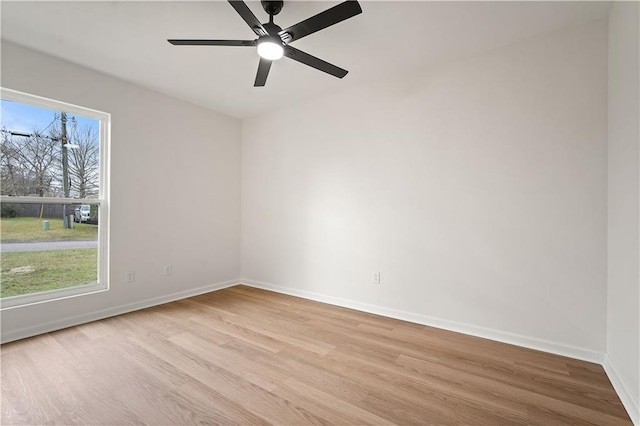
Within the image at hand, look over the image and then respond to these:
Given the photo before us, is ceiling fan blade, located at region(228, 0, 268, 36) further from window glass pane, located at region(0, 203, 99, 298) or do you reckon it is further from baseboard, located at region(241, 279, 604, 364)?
baseboard, located at region(241, 279, 604, 364)

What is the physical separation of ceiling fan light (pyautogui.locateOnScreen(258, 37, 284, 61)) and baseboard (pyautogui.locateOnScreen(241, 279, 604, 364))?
2.68 meters

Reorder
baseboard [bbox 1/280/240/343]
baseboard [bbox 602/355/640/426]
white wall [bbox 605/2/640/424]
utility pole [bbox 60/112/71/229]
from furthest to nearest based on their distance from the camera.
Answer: utility pole [bbox 60/112/71/229]
baseboard [bbox 1/280/240/343]
white wall [bbox 605/2/640/424]
baseboard [bbox 602/355/640/426]

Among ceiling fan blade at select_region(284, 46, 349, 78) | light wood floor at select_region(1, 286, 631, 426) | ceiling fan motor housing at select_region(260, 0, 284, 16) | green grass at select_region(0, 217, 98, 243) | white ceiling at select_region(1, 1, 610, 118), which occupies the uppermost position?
white ceiling at select_region(1, 1, 610, 118)

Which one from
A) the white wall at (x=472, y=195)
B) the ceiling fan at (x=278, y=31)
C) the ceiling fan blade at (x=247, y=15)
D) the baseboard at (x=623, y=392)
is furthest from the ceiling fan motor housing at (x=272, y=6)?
the baseboard at (x=623, y=392)

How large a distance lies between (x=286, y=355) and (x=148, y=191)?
2580 mm

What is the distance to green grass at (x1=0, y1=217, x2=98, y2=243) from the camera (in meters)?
2.55

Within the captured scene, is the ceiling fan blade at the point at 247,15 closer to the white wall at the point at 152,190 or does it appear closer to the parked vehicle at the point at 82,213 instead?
the white wall at the point at 152,190

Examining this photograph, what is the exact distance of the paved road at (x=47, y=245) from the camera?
2.56 meters

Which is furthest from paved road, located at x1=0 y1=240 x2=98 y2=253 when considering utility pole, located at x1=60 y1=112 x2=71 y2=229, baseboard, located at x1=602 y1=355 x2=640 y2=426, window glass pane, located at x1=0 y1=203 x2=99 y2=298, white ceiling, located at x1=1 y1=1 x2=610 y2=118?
baseboard, located at x1=602 y1=355 x2=640 y2=426

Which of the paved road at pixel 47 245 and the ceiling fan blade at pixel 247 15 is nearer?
the ceiling fan blade at pixel 247 15

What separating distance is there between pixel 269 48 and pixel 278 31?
0.49ft

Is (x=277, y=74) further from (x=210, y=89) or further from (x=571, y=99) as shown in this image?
(x=571, y=99)

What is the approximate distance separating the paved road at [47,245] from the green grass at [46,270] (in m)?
0.04

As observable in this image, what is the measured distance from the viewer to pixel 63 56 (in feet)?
8.82
